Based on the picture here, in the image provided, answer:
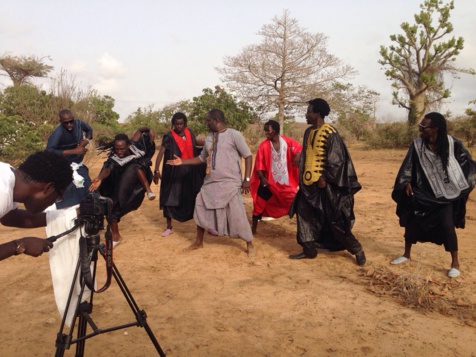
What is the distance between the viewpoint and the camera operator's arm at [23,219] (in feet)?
8.89

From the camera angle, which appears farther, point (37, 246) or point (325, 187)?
point (325, 187)

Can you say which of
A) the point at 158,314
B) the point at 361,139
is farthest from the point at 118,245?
the point at 361,139

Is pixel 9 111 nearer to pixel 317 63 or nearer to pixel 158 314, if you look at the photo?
pixel 158 314

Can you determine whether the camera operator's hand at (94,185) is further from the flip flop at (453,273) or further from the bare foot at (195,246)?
the flip flop at (453,273)

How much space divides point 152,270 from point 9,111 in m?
9.40

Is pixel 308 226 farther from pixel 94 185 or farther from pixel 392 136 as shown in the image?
pixel 392 136

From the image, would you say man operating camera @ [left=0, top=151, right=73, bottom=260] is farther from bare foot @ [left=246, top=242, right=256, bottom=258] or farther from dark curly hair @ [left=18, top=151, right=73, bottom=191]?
bare foot @ [left=246, top=242, right=256, bottom=258]

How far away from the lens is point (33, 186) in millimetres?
2359

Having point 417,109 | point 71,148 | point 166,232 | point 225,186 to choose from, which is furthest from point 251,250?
point 417,109

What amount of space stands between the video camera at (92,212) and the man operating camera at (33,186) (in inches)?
9.6

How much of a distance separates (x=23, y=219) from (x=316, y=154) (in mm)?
3144

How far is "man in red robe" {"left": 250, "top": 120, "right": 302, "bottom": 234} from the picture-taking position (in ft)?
19.6

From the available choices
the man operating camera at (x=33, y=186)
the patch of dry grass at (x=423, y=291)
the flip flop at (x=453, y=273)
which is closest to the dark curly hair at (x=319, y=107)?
the patch of dry grass at (x=423, y=291)

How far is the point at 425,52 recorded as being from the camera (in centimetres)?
2336
